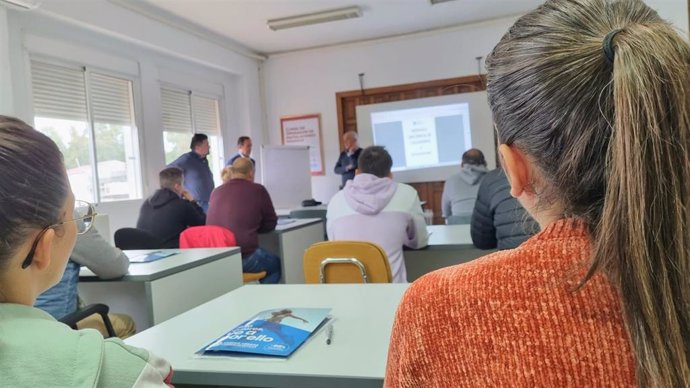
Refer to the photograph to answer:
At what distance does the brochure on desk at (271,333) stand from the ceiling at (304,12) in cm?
437

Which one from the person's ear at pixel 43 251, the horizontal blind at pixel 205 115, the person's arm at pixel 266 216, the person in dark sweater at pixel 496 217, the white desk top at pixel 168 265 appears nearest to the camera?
the person's ear at pixel 43 251

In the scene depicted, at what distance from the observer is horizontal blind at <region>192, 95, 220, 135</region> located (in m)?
6.19

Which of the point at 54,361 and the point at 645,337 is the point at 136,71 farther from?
the point at 645,337

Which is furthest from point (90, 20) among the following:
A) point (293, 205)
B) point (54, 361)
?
point (54, 361)

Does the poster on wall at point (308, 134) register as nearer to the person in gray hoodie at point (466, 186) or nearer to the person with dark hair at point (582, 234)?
the person in gray hoodie at point (466, 186)

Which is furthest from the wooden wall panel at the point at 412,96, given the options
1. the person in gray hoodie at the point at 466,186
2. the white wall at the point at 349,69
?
the person in gray hoodie at the point at 466,186

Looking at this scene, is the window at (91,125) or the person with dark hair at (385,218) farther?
the window at (91,125)

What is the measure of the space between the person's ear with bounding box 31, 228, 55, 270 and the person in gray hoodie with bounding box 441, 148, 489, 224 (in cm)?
318

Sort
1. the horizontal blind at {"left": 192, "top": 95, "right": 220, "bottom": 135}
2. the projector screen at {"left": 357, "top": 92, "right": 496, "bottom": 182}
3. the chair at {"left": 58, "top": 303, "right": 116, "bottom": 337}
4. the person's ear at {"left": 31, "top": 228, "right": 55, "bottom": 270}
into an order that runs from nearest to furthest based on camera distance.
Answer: the person's ear at {"left": 31, "top": 228, "right": 55, "bottom": 270} < the chair at {"left": 58, "top": 303, "right": 116, "bottom": 337} < the horizontal blind at {"left": 192, "top": 95, "right": 220, "bottom": 135} < the projector screen at {"left": 357, "top": 92, "right": 496, "bottom": 182}

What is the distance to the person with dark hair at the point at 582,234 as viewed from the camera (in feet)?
1.59

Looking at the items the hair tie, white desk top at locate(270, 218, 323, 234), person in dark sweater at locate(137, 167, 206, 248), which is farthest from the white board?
the hair tie

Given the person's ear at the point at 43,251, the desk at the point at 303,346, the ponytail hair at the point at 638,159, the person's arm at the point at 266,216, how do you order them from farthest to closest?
the person's arm at the point at 266,216, the desk at the point at 303,346, the person's ear at the point at 43,251, the ponytail hair at the point at 638,159

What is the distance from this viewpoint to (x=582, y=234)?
534 millimetres

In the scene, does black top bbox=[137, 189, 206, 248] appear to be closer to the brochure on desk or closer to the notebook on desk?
the notebook on desk
